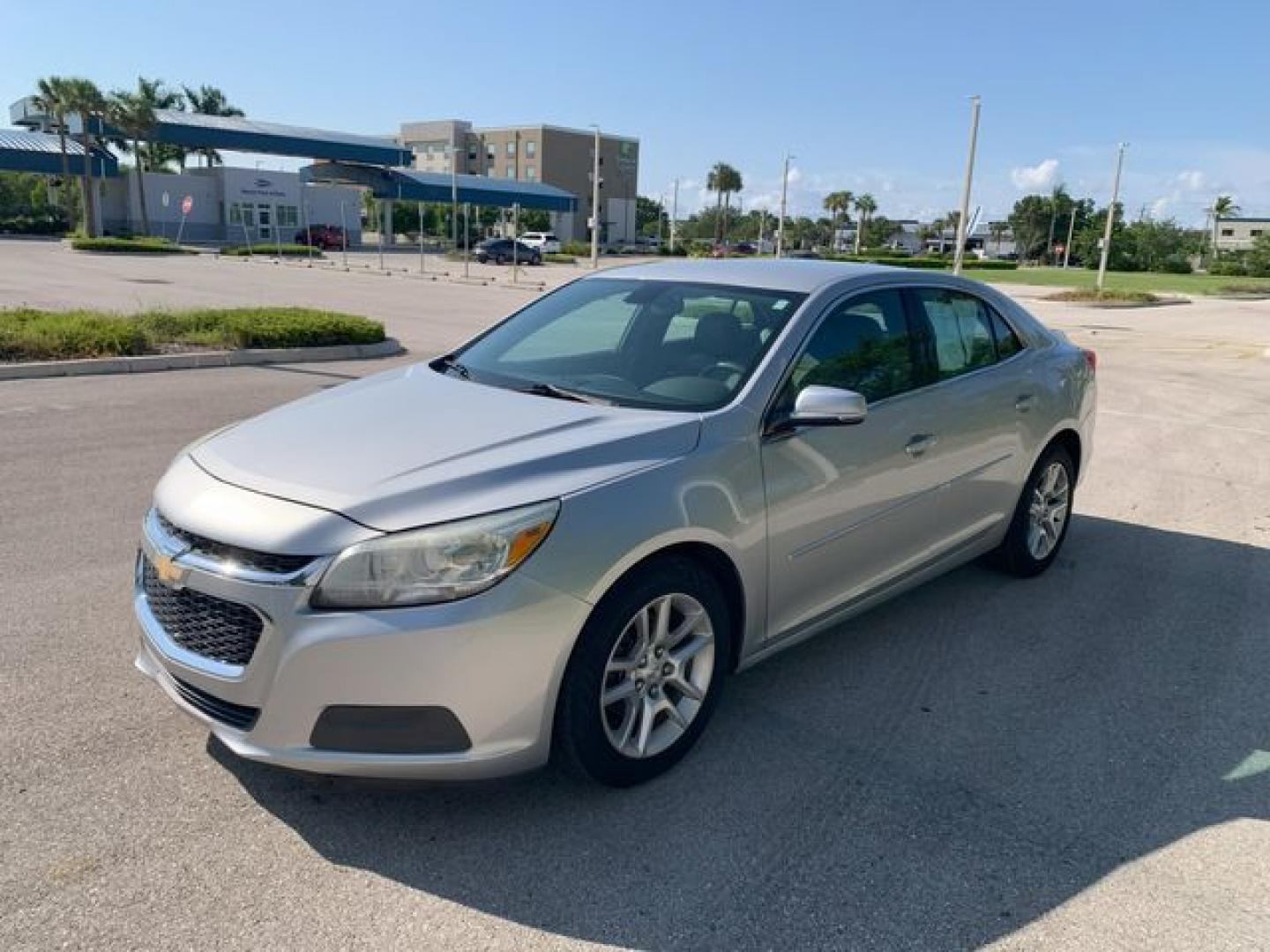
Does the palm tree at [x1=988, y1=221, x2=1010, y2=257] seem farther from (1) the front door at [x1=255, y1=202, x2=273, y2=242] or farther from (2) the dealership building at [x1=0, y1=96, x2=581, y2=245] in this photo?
(1) the front door at [x1=255, y1=202, x2=273, y2=242]

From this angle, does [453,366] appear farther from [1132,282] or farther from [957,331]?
[1132,282]

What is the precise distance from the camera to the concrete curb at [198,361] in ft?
35.3

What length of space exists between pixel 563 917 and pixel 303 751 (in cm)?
84

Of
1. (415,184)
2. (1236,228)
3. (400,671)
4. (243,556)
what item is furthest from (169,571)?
(1236,228)

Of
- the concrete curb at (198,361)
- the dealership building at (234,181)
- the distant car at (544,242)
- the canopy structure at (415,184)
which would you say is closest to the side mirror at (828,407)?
the concrete curb at (198,361)

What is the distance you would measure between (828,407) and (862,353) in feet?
2.52

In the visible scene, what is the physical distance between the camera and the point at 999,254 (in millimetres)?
140125

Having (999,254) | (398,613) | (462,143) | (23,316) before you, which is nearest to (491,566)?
(398,613)

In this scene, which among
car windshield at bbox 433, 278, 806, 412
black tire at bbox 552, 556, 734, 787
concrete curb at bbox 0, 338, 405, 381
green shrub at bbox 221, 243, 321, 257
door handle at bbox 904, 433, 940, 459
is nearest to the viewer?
Result: black tire at bbox 552, 556, 734, 787

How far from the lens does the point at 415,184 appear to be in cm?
6994

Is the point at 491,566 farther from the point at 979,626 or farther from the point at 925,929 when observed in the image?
the point at 979,626

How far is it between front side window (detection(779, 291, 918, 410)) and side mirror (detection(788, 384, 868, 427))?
13 cm

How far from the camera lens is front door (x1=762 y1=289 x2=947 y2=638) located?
3.61 metres

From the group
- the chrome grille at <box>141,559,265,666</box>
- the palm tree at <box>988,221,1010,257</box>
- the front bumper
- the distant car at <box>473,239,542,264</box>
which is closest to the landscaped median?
the chrome grille at <box>141,559,265,666</box>
